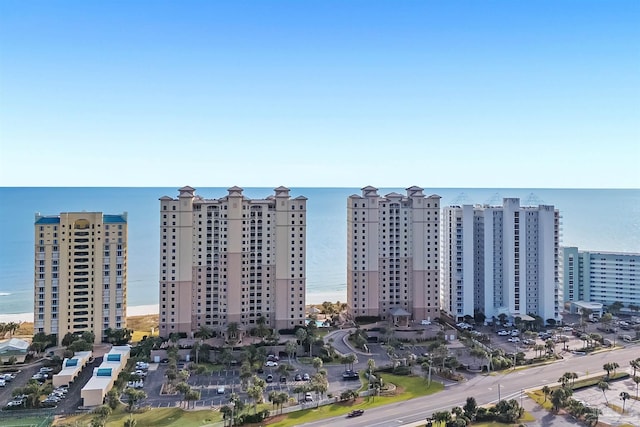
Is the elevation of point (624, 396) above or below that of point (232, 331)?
below

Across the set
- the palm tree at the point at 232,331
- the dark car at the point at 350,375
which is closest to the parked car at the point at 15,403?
the palm tree at the point at 232,331

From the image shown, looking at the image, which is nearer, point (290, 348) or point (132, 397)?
point (132, 397)

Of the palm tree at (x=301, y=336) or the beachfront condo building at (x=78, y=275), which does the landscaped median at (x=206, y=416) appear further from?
the beachfront condo building at (x=78, y=275)

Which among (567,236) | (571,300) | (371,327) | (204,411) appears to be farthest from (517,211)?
(567,236)

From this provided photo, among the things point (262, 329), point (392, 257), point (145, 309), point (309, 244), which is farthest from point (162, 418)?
point (309, 244)

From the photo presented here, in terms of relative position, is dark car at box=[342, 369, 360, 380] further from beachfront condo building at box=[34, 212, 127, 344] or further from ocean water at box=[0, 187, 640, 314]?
ocean water at box=[0, 187, 640, 314]

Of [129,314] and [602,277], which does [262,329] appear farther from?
[602,277]

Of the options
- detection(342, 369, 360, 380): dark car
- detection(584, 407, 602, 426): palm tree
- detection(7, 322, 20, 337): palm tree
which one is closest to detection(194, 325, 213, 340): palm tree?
detection(342, 369, 360, 380): dark car
